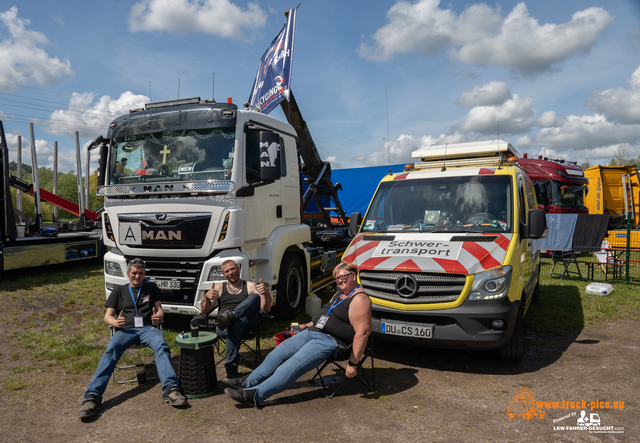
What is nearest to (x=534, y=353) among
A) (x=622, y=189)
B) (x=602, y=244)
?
(x=602, y=244)

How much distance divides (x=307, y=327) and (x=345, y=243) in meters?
5.52

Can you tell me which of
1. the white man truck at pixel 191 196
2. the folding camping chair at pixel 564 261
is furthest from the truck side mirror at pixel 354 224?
the folding camping chair at pixel 564 261

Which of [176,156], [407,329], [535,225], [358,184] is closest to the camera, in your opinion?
[407,329]

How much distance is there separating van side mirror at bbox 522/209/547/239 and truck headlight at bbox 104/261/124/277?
5218 millimetres

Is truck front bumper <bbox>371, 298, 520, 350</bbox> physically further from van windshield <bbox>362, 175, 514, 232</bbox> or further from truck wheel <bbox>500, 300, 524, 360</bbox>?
van windshield <bbox>362, 175, 514, 232</bbox>

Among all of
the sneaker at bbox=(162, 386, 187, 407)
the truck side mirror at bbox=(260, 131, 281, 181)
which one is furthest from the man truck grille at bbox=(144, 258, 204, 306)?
the sneaker at bbox=(162, 386, 187, 407)

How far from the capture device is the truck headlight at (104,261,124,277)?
5.84 m

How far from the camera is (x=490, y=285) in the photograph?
4422 millimetres

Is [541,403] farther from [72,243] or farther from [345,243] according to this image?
[72,243]

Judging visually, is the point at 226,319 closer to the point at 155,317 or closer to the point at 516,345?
the point at 155,317

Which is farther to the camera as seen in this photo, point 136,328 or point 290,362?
point 136,328

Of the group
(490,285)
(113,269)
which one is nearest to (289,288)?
(113,269)

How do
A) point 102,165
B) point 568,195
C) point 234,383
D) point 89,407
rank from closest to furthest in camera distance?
point 89,407 < point 234,383 < point 102,165 < point 568,195

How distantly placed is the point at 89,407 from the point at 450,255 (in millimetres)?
3719
